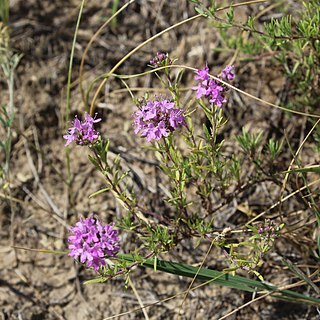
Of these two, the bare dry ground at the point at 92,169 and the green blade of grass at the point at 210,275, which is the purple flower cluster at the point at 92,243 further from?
the bare dry ground at the point at 92,169

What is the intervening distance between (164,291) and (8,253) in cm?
82

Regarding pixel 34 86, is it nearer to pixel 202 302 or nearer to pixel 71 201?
pixel 71 201

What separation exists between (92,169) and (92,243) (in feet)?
3.95

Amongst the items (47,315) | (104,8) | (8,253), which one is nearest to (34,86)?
(104,8)

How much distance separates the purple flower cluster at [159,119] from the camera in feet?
6.60

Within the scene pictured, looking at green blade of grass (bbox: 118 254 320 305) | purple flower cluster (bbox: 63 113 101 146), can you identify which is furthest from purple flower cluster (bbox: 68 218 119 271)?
purple flower cluster (bbox: 63 113 101 146)

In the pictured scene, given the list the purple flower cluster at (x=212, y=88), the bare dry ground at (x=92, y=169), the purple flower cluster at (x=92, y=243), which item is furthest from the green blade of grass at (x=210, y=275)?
the purple flower cluster at (x=212, y=88)

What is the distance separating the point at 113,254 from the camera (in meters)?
2.08

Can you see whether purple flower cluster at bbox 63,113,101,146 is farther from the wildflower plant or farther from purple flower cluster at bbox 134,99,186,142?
purple flower cluster at bbox 134,99,186,142

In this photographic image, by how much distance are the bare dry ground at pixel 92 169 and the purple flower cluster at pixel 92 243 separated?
0.68 metres

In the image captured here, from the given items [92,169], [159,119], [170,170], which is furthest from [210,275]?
[92,169]

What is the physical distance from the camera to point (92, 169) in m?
3.21

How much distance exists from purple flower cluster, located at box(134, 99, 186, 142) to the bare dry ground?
2.78 ft

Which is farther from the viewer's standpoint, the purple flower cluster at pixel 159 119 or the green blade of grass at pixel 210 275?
the green blade of grass at pixel 210 275
